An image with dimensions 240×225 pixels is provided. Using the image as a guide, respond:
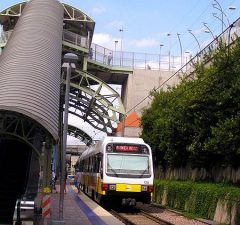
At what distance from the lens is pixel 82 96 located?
6053 centimetres

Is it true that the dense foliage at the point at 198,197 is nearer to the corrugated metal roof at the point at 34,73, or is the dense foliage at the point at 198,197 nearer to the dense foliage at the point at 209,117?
the dense foliage at the point at 209,117

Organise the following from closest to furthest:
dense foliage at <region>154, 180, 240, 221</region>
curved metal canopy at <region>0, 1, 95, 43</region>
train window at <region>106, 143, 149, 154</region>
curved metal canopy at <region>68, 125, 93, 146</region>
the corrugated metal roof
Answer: the corrugated metal roof
dense foliage at <region>154, 180, 240, 221</region>
train window at <region>106, 143, 149, 154</region>
curved metal canopy at <region>0, 1, 95, 43</region>
curved metal canopy at <region>68, 125, 93, 146</region>

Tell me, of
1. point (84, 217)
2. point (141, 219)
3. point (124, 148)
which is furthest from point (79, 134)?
point (84, 217)

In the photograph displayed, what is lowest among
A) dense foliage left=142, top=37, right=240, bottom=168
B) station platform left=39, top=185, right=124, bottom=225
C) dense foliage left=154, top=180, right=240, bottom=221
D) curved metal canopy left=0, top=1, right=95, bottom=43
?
station platform left=39, top=185, right=124, bottom=225

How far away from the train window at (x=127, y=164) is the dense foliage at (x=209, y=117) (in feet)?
9.77

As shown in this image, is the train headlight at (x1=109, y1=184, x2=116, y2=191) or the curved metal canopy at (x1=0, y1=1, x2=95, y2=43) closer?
the train headlight at (x1=109, y1=184, x2=116, y2=191)

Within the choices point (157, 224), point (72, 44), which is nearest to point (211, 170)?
point (157, 224)

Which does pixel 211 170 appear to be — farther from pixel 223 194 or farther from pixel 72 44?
pixel 72 44

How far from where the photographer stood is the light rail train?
25.3 m

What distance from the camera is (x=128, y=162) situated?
26.1 metres

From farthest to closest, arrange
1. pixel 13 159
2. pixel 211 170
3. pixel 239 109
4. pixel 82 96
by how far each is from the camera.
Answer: pixel 82 96 < pixel 211 170 < pixel 13 159 < pixel 239 109

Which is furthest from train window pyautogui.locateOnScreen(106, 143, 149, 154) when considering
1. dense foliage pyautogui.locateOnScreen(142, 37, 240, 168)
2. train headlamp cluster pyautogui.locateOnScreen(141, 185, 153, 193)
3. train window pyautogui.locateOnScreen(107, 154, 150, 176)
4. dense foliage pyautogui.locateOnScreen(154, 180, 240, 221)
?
dense foliage pyautogui.locateOnScreen(154, 180, 240, 221)

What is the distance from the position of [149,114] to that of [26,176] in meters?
19.2

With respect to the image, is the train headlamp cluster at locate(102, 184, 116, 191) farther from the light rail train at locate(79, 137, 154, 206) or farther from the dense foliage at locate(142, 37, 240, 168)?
the dense foliage at locate(142, 37, 240, 168)
